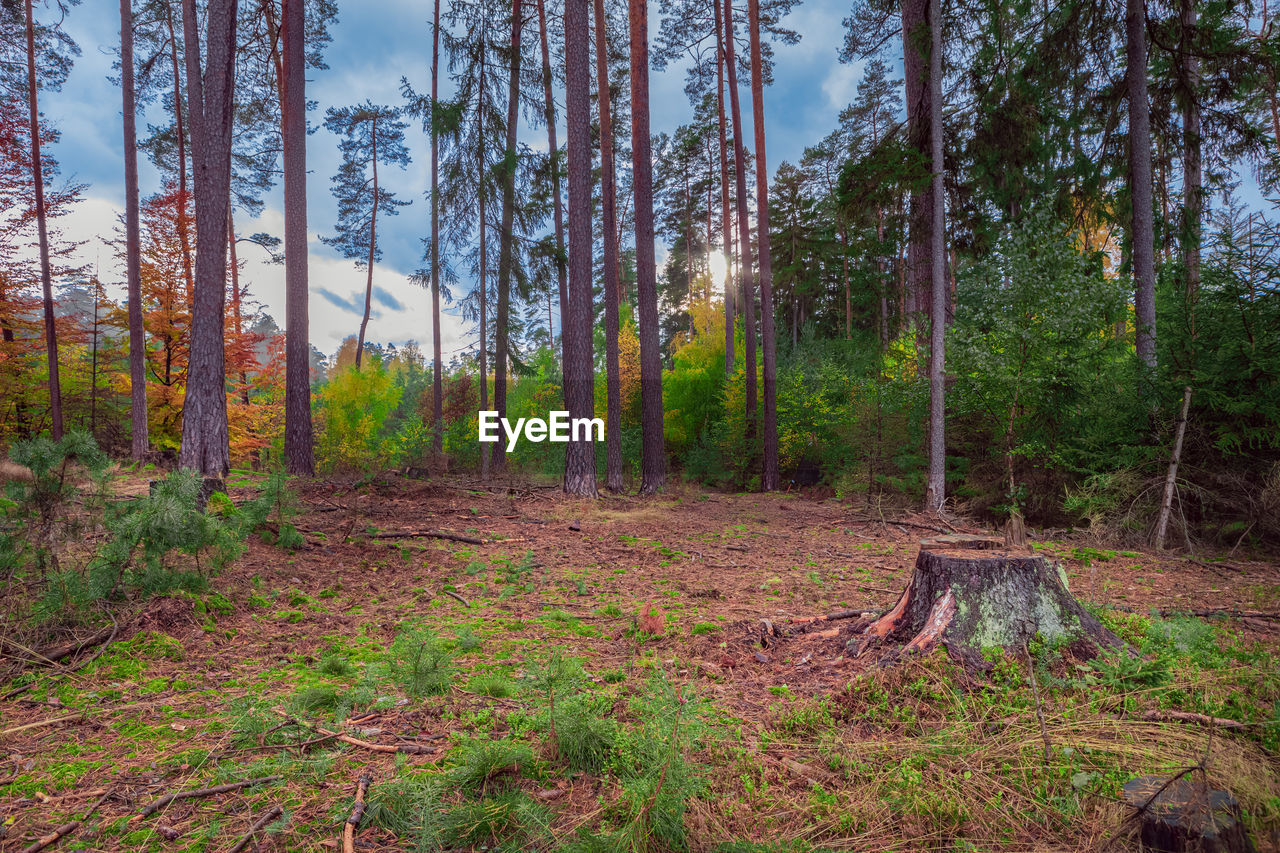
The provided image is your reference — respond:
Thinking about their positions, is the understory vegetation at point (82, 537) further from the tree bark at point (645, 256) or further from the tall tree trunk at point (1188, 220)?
the tall tree trunk at point (1188, 220)

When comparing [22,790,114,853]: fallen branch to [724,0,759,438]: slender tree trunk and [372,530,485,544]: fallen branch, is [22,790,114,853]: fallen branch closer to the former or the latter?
[372,530,485,544]: fallen branch

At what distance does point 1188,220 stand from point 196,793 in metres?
14.3

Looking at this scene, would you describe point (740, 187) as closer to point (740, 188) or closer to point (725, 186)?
point (740, 188)

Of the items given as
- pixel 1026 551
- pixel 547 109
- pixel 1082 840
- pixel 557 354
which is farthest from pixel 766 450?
pixel 557 354

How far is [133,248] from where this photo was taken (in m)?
13.0

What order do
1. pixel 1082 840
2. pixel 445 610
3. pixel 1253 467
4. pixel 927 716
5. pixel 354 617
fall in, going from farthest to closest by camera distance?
pixel 1253 467
pixel 445 610
pixel 354 617
pixel 927 716
pixel 1082 840

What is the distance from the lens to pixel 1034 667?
2.81 meters

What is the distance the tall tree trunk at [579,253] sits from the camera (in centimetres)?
1084

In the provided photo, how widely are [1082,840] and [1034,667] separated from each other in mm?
1191

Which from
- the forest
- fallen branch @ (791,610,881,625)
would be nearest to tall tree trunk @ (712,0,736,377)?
the forest

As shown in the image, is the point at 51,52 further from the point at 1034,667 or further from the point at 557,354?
the point at 1034,667

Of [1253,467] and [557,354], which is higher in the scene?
[557,354]

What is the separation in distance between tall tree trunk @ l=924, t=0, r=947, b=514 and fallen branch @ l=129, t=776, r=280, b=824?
9.45 meters

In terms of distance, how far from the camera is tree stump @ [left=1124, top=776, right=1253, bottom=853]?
147cm
